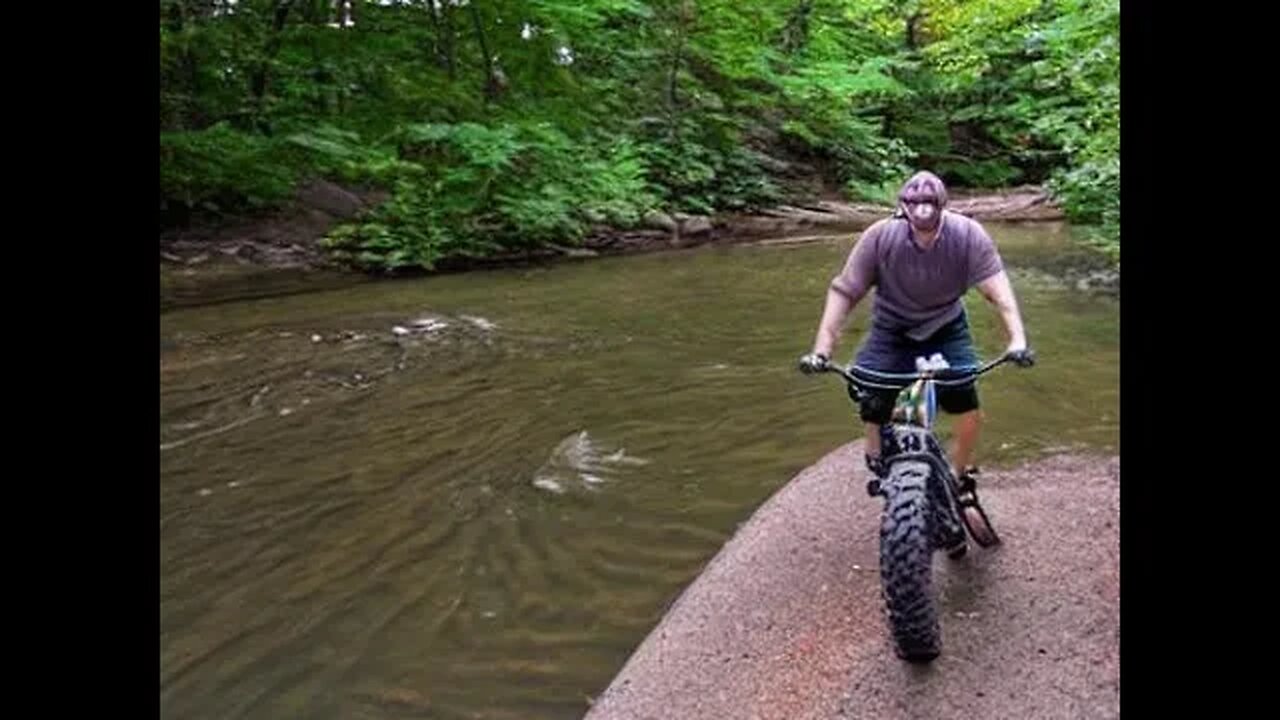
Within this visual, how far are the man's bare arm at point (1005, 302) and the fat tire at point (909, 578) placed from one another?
3.26ft

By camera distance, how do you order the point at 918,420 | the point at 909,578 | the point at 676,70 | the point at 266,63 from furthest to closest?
the point at 676,70 < the point at 266,63 < the point at 918,420 < the point at 909,578

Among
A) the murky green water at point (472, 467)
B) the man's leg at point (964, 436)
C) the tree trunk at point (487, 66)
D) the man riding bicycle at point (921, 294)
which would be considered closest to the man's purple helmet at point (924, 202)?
the man riding bicycle at point (921, 294)

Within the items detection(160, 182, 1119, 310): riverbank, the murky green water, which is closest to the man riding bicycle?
the murky green water

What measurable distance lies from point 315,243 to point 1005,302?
522 inches

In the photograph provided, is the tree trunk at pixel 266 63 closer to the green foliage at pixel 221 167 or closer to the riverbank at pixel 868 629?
the green foliage at pixel 221 167

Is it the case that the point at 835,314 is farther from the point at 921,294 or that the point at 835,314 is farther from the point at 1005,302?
the point at 1005,302

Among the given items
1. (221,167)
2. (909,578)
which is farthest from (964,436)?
(221,167)

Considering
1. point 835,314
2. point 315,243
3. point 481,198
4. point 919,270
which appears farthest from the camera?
point 481,198

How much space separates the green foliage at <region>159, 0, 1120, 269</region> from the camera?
14484 mm

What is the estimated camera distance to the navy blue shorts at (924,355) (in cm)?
483

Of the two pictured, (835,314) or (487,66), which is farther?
(487,66)

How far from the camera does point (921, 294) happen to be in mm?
4766
